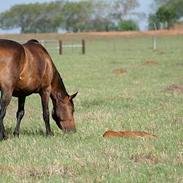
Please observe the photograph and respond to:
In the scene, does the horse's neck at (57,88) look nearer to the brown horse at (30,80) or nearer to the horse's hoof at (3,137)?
the brown horse at (30,80)

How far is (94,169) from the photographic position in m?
6.80

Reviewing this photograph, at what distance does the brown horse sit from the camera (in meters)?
8.73

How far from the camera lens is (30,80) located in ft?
30.0

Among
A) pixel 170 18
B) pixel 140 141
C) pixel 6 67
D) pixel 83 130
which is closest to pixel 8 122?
pixel 83 130

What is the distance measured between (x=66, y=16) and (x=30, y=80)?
141194 millimetres

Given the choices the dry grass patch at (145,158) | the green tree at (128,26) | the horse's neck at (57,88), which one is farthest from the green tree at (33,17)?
the dry grass patch at (145,158)

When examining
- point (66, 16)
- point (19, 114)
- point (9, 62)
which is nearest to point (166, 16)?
point (66, 16)

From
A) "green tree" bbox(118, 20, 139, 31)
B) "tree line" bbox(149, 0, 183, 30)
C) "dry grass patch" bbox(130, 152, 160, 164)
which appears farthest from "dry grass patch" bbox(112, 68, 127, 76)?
"tree line" bbox(149, 0, 183, 30)

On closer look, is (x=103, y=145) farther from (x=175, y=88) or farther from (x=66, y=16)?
(x=66, y=16)

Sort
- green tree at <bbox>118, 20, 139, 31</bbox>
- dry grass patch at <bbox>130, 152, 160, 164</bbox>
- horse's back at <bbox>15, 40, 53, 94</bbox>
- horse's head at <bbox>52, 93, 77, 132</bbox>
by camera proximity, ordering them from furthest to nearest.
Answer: green tree at <bbox>118, 20, 139, 31</bbox> → horse's head at <bbox>52, 93, 77, 132</bbox> → horse's back at <bbox>15, 40, 53, 94</bbox> → dry grass patch at <bbox>130, 152, 160, 164</bbox>

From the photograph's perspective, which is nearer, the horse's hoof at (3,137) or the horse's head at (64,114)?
the horse's hoof at (3,137)

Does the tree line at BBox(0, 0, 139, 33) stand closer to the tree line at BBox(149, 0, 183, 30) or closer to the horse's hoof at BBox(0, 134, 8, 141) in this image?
A: the tree line at BBox(149, 0, 183, 30)

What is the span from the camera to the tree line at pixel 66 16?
451 feet

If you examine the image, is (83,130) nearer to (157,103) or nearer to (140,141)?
(140,141)
